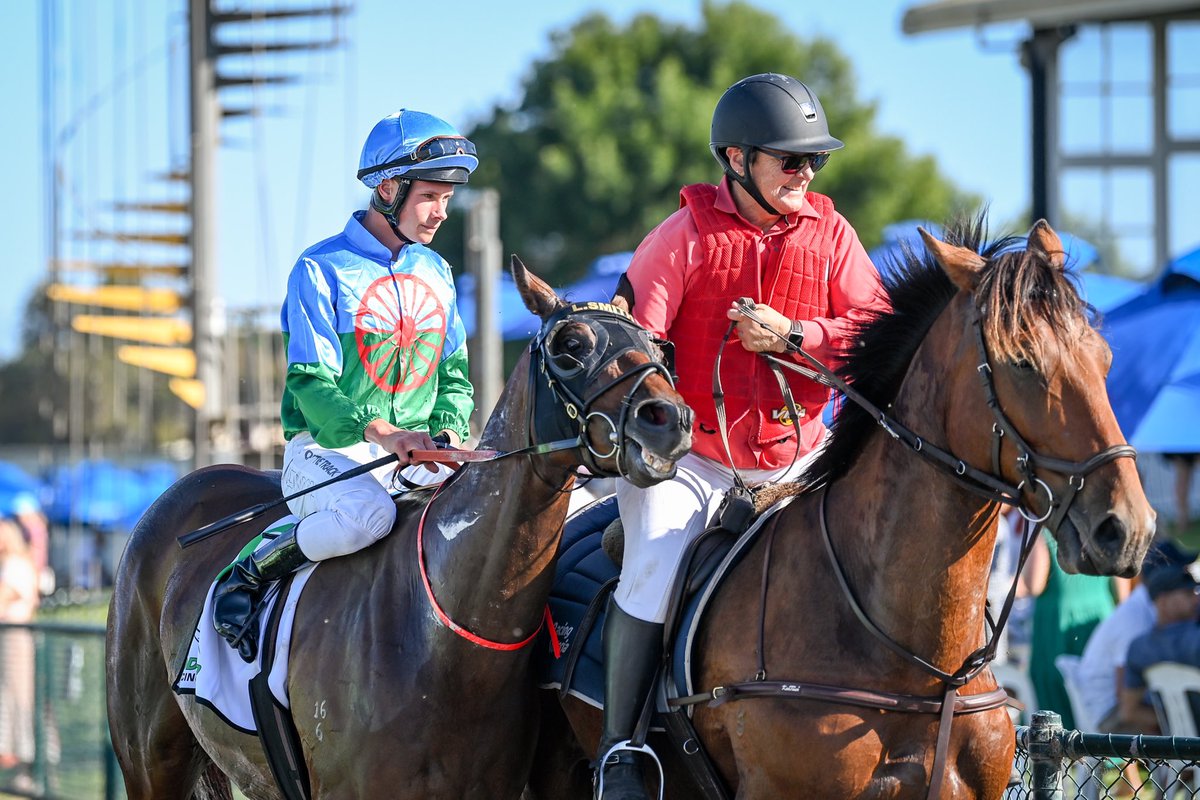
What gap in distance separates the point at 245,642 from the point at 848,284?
220 centimetres

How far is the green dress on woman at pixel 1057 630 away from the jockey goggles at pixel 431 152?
199 inches

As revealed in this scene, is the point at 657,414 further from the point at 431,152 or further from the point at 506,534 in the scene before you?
the point at 431,152

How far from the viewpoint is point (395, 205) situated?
473 centimetres

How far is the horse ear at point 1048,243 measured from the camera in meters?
3.52

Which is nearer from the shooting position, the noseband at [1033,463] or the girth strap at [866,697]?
the noseband at [1033,463]

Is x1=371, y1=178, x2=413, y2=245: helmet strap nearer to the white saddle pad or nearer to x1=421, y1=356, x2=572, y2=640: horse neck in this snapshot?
x1=421, y1=356, x2=572, y2=640: horse neck

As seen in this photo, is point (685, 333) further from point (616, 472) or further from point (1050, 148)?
point (1050, 148)

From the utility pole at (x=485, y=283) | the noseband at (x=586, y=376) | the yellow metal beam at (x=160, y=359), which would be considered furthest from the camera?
the yellow metal beam at (x=160, y=359)

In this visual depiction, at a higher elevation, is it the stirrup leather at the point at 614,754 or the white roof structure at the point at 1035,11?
the white roof structure at the point at 1035,11

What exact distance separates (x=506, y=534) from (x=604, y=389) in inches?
23.3

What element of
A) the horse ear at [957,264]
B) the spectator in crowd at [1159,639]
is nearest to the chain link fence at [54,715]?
the spectator in crowd at [1159,639]

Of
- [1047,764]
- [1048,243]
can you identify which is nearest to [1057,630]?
[1047,764]

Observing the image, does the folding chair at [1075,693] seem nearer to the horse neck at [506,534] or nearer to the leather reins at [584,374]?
the horse neck at [506,534]

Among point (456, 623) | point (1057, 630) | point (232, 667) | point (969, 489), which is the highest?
point (969, 489)
